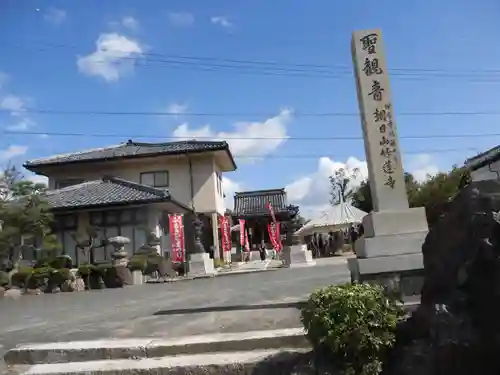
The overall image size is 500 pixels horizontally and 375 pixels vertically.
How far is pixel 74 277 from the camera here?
19.7 metres

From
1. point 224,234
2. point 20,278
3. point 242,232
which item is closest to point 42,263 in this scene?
point 20,278

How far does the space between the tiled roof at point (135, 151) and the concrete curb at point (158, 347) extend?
81.6 ft

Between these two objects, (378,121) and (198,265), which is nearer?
(378,121)

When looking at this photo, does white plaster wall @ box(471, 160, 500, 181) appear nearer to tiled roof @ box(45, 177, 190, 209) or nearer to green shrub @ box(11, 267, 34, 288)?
tiled roof @ box(45, 177, 190, 209)

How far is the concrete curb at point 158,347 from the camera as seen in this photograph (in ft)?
17.5

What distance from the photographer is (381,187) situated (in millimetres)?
7020

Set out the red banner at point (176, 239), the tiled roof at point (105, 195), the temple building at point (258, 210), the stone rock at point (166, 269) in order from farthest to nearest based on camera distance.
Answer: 1. the temple building at point (258, 210)
2. the red banner at point (176, 239)
3. the tiled roof at point (105, 195)
4. the stone rock at point (166, 269)

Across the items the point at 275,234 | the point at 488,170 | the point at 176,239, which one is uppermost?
the point at 488,170

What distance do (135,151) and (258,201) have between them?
16.1 metres

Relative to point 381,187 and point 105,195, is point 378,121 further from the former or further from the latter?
point 105,195

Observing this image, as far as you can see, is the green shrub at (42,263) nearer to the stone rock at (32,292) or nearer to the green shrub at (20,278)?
the green shrub at (20,278)

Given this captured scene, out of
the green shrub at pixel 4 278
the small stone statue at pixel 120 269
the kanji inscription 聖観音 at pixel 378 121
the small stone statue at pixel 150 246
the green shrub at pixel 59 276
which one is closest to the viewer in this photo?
the kanji inscription 聖観音 at pixel 378 121

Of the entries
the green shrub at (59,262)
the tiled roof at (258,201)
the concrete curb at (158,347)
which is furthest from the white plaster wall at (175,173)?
the concrete curb at (158,347)

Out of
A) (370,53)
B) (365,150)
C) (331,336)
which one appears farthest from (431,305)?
(370,53)
